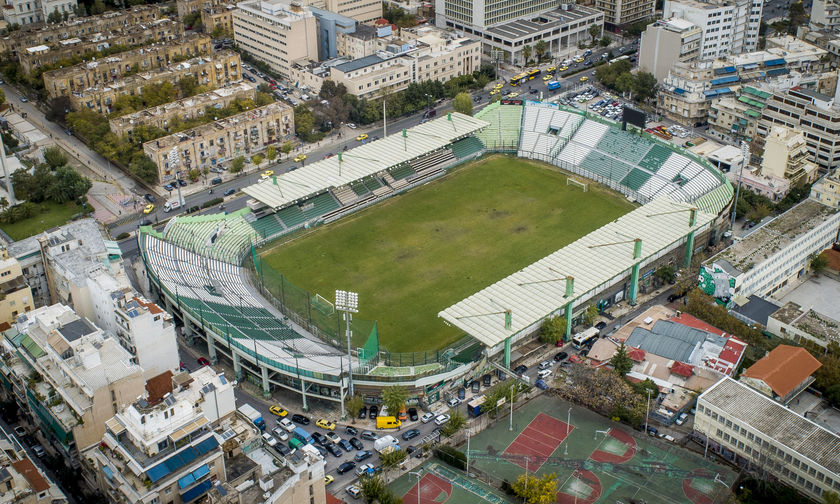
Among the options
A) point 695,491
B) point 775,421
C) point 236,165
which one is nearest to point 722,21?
point 236,165

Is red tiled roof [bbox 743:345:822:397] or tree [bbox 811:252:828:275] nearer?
red tiled roof [bbox 743:345:822:397]

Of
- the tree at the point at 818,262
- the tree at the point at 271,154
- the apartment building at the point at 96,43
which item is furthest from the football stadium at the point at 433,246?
the apartment building at the point at 96,43

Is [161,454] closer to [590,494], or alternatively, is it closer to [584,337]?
[590,494]

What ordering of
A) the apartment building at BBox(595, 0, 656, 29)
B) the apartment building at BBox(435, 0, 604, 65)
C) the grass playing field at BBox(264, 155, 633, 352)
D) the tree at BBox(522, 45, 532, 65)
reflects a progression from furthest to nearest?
the apartment building at BBox(595, 0, 656, 29) → the apartment building at BBox(435, 0, 604, 65) → the tree at BBox(522, 45, 532, 65) → the grass playing field at BBox(264, 155, 633, 352)

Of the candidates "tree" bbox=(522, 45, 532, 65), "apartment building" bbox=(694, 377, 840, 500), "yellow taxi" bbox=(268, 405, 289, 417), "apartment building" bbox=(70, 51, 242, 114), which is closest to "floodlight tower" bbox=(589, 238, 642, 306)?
"apartment building" bbox=(694, 377, 840, 500)

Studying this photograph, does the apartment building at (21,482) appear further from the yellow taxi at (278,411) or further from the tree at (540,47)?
the tree at (540,47)

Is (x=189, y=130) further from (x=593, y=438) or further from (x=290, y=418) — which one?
(x=593, y=438)

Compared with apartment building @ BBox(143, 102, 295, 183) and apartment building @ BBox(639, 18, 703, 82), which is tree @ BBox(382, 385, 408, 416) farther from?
apartment building @ BBox(639, 18, 703, 82)
